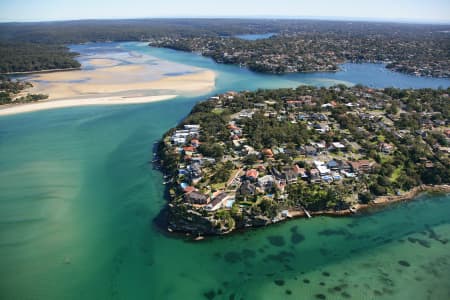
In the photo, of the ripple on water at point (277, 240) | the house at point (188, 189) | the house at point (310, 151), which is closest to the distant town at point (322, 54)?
the house at point (310, 151)

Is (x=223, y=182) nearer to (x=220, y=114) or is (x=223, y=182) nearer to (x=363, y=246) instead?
(x=363, y=246)

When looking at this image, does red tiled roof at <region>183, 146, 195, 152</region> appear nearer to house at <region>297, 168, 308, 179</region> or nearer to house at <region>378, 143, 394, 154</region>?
house at <region>297, 168, 308, 179</region>

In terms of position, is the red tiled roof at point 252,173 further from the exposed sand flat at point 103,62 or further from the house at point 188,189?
the exposed sand flat at point 103,62

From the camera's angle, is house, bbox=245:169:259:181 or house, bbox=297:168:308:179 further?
house, bbox=297:168:308:179

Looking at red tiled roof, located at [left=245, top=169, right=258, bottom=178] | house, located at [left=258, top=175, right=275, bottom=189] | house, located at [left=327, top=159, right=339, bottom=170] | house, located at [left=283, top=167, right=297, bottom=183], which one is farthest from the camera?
house, located at [left=327, top=159, right=339, bottom=170]

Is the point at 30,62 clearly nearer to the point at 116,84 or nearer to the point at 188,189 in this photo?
the point at 116,84

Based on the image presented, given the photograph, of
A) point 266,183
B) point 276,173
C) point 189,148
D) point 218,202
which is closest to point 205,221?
point 218,202

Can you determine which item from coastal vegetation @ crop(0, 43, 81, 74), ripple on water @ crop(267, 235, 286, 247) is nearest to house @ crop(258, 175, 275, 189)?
ripple on water @ crop(267, 235, 286, 247)
